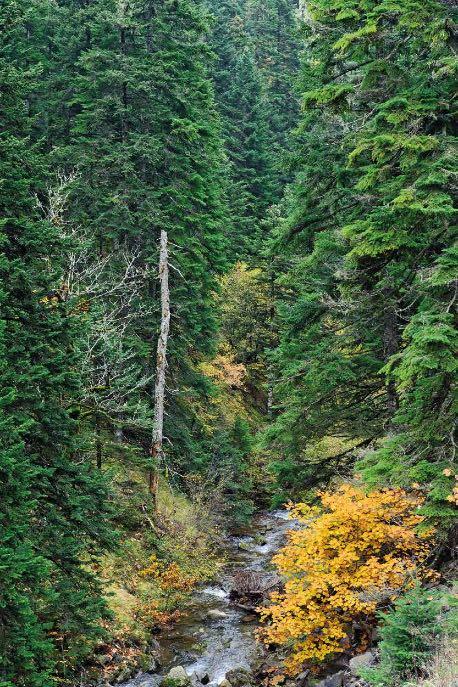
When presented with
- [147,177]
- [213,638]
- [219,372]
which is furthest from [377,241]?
[219,372]

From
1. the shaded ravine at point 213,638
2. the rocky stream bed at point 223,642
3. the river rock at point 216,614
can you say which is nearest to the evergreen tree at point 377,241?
the rocky stream bed at point 223,642

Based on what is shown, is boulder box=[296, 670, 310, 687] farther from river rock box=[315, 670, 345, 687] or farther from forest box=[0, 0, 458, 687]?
river rock box=[315, 670, 345, 687]

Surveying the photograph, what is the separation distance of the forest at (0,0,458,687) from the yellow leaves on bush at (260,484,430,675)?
58 millimetres

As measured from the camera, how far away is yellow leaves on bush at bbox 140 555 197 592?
16500mm

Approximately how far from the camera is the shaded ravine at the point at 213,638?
41.4 ft

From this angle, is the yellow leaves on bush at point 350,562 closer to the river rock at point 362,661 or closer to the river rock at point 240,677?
the river rock at point 362,661

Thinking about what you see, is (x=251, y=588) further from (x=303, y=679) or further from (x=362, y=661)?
(x=362, y=661)

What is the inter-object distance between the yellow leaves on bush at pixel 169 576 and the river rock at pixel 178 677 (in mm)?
4204

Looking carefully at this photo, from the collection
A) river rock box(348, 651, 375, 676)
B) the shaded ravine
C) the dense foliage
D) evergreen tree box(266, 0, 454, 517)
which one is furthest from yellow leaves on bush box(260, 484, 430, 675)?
the shaded ravine

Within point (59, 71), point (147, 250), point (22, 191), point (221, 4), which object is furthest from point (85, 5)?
point (221, 4)

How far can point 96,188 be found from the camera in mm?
22875

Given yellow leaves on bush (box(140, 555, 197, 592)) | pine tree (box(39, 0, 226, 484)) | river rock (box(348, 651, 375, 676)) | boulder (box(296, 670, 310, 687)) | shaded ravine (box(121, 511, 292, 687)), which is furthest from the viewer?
pine tree (box(39, 0, 226, 484))

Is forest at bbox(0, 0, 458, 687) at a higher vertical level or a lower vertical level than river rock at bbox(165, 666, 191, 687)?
higher

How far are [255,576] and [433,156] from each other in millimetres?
12979
